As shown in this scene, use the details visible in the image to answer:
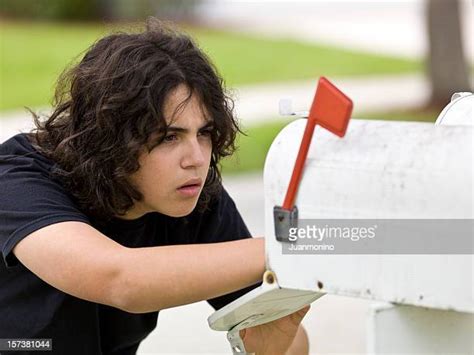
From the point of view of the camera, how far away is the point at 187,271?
201 centimetres

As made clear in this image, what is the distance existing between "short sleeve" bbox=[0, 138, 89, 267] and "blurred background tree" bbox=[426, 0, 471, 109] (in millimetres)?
7983

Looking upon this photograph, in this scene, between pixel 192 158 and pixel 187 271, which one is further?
pixel 192 158

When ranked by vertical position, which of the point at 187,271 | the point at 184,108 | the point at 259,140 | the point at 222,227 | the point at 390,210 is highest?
the point at 184,108

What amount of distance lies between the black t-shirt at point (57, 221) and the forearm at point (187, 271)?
0.26 meters

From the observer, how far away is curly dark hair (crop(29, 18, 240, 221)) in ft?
7.64

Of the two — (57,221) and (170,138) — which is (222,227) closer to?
(170,138)

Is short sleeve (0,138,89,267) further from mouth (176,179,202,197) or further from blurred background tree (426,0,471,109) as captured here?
blurred background tree (426,0,471,109)

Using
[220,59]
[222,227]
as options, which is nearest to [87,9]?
[220,59]

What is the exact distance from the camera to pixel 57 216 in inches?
88.0

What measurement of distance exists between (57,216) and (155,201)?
8.8 inches

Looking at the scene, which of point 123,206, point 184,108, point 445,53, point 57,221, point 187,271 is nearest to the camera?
point 187,271

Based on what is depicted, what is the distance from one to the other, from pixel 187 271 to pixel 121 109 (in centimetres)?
50

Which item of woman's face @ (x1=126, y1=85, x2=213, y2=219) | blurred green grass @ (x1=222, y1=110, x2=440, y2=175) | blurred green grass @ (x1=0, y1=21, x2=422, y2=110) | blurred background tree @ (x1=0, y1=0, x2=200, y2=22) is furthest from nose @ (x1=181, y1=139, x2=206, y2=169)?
blurred background tree @ (x1=0, y1=0, x2=200, y2=22)

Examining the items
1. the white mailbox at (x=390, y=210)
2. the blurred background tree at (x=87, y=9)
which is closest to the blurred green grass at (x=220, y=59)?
the blurred background tree at (x=87, y=9)
